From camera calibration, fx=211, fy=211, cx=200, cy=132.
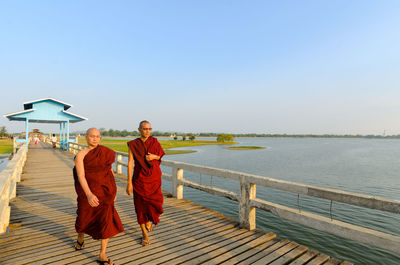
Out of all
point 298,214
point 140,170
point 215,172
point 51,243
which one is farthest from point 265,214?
point 51,243

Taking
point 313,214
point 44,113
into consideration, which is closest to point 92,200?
point 313,214

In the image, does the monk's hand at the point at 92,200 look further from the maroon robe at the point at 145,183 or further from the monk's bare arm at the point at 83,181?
the maroon robe at the point at 145,183

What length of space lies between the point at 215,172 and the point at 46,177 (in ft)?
25.2

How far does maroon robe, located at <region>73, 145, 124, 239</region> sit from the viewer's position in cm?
295

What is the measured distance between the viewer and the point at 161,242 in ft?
11.6

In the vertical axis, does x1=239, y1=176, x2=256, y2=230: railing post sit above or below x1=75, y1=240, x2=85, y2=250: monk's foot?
above

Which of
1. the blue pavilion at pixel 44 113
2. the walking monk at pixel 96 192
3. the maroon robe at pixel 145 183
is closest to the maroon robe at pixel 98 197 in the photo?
the walking monk at pixel 96 192

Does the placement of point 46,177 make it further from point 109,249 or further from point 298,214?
point 298,214

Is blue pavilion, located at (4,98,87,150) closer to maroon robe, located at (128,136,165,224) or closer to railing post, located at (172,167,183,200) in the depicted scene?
railing post, located at (172,167,183,200)

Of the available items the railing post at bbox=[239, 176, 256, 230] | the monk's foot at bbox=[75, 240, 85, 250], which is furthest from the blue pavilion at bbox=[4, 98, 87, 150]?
the railing post at bbox=[239, 176, 256, 230]

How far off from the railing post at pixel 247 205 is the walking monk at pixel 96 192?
2.33 metres

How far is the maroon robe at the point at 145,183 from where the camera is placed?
3.65 meters

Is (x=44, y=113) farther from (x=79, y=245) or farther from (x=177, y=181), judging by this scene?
(x=79, y=245)

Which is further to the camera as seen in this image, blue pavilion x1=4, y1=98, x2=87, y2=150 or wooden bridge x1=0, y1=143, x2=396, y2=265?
blue pavilion x1=4, y1=98, x2=87, y2=150
